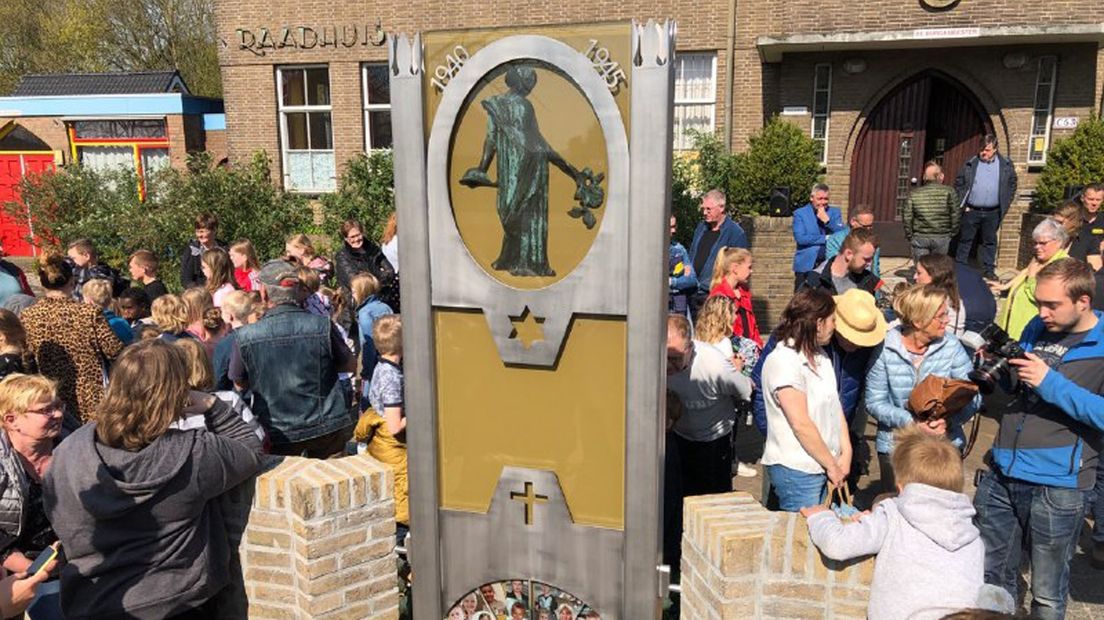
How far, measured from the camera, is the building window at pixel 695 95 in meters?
14.6

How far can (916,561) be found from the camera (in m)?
2.67

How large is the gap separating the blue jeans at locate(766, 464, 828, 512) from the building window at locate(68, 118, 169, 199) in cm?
1773

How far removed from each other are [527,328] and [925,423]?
2.16m

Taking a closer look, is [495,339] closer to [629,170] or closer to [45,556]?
[629,170]

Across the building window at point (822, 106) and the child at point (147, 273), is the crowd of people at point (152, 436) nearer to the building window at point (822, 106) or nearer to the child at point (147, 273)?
the child at point (147, 273)

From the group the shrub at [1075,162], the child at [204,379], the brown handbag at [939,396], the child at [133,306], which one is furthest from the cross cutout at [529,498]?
the shrub at [1075,162]

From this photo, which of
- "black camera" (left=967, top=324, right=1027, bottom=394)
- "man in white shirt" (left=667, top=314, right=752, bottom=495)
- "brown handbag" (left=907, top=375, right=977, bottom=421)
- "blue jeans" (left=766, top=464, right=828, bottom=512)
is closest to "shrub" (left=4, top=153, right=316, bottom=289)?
"man in white shirt" (left=667, top=314, right=752, bottom=495)

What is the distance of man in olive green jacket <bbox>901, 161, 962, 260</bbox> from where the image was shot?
9.42m

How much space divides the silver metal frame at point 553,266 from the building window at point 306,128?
14.0 metres

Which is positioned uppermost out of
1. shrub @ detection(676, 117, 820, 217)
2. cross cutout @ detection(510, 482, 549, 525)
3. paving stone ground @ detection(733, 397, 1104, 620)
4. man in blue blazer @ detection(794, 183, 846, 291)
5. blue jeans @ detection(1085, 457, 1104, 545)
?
shrub @ detection(676, 117, 820, 217)

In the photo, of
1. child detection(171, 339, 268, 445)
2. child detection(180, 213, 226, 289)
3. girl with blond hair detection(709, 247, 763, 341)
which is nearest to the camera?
child detection(171, 339, 268, 445)

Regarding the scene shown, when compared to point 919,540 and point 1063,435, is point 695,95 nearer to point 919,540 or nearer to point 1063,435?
point 1063,435

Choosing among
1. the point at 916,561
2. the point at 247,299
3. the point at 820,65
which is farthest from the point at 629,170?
the point at 820,65

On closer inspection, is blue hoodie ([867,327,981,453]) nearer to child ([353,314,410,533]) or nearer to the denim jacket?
child ([353,314,410,533])
